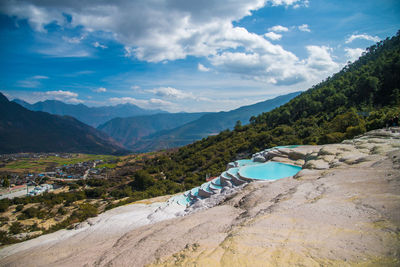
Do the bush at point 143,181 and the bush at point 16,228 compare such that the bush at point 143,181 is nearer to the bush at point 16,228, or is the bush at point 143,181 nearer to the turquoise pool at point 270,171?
the bush at point 16,228

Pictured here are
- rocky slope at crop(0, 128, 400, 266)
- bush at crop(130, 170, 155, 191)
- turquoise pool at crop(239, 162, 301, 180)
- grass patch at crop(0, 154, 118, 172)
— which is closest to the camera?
rocky slope at crop(0, 128, 400, 266)

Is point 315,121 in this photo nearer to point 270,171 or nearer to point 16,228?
point 270,171

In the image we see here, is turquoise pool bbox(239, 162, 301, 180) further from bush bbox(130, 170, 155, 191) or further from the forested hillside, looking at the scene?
bush bbox(130, 170, 155, 191)

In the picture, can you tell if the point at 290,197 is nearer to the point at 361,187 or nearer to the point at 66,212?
the point at 361,187

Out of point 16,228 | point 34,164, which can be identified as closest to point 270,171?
point 16,228

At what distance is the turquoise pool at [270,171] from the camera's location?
15.9 m

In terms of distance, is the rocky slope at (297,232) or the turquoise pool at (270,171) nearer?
the rocky slope at (297,232)

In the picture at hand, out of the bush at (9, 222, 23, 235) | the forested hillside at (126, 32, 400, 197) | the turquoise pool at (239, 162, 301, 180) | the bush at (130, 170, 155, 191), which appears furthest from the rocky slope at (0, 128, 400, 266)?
the bush at (130, 170, 155, 191)

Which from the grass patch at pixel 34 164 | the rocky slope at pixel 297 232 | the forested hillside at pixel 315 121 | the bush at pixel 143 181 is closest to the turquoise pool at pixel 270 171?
the rocky slope at pixel 297 232

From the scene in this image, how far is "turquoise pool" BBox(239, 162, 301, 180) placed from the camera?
15.9m

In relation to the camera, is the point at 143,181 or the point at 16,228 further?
the point at 143,181

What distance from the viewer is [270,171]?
17.5 meters

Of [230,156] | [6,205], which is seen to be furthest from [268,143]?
[6,205]

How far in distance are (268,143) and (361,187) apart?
29587 millimetres
